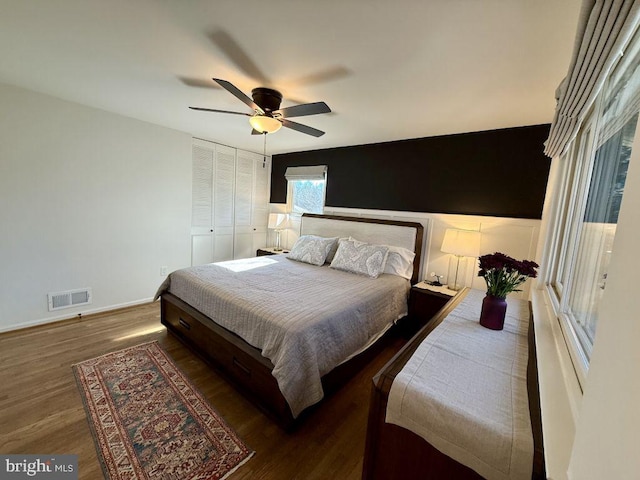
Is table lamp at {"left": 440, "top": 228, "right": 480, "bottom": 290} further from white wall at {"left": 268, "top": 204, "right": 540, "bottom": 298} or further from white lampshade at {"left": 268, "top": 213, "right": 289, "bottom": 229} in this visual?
white lampshade at {"left": 268, "top": 213, "right": 289, "bottom": 229}

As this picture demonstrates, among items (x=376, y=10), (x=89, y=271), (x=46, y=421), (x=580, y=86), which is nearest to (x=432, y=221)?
(x=580, y=86)

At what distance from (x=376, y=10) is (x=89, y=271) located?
3.72m

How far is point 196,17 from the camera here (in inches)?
52.1

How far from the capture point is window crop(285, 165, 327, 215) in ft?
13.5

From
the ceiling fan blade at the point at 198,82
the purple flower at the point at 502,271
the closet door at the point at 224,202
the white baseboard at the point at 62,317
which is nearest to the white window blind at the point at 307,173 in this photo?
the closet door at the point at 224,202

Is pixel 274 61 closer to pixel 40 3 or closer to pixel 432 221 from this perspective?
pixel 40 3

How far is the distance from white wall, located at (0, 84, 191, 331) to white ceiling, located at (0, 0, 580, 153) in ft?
1.33

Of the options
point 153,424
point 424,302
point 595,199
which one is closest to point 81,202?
point 153,424

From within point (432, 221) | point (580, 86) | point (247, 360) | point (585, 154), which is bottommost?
Result: point (247, 360)

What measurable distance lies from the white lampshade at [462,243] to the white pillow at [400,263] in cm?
47

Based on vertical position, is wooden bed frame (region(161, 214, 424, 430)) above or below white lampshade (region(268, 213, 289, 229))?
below

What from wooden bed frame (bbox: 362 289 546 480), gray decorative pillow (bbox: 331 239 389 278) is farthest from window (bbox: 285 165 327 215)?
wooden bed frame (bbox: 362 289 546 480)

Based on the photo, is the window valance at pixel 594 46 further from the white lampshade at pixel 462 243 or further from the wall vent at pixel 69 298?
the wall vent at pixel 69 298

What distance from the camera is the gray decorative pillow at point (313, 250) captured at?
10.7 ft
